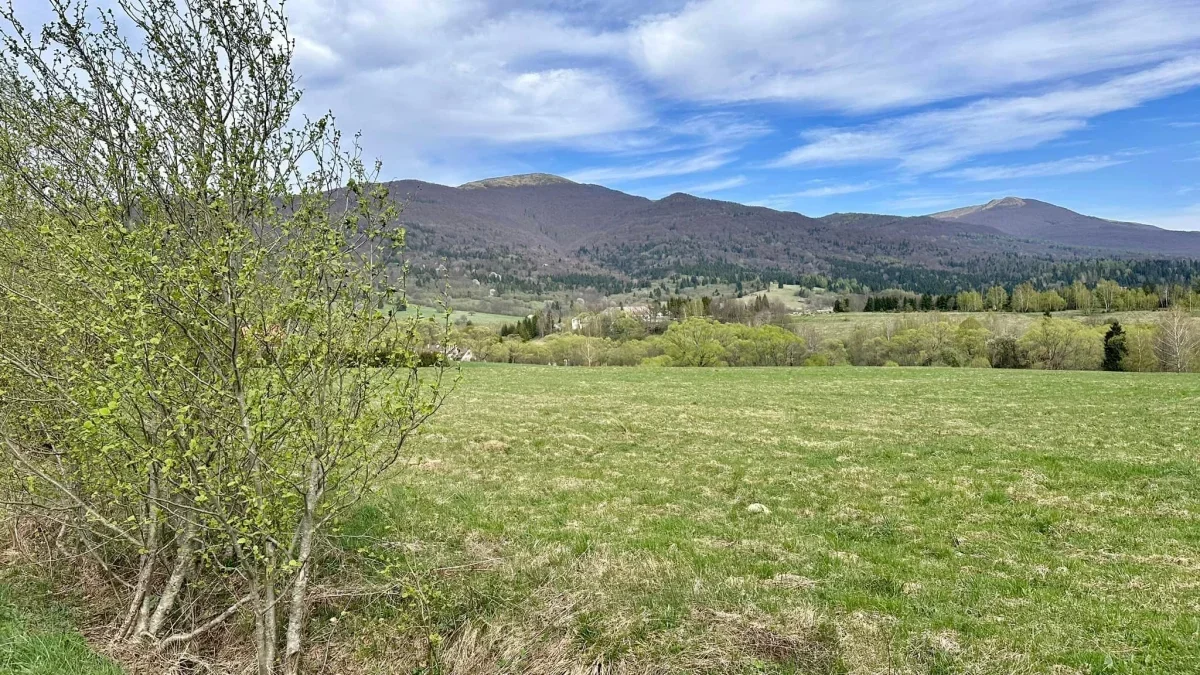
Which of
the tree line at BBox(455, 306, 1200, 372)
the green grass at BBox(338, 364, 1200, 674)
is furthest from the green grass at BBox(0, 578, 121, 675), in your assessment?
the tree line at BBox(455, 306, 1200, 372)

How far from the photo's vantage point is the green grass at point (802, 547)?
6.96 m

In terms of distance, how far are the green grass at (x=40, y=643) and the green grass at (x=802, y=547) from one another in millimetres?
2982

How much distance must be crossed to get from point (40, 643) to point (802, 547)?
10.9 m

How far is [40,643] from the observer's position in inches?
264

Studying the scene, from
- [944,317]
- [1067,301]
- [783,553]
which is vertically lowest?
[783,553]

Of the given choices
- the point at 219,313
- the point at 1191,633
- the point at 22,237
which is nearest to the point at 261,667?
the point at 219,313

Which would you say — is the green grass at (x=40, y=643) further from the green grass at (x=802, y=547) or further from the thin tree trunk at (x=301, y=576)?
the green grass at (x=802, y=547)

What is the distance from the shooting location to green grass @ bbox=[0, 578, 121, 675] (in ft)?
20.7

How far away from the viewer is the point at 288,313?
6121mm

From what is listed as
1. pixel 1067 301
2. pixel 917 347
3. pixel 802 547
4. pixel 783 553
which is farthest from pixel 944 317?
pixel 783 553

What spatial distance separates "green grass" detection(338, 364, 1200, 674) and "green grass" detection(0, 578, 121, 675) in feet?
9.78

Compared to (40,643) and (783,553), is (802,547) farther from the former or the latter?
(40,643)

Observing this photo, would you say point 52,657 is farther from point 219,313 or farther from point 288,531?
point 219,313

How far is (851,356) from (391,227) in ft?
330
